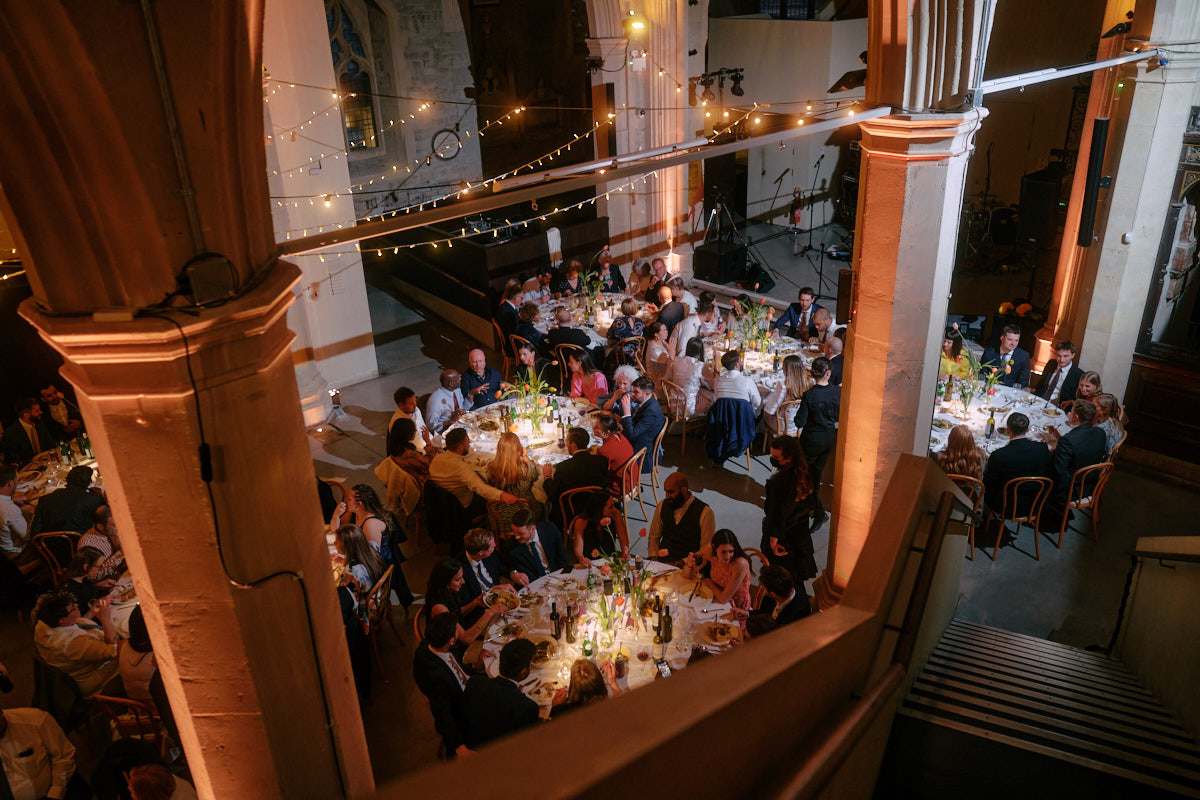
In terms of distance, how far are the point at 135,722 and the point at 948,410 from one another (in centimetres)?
605

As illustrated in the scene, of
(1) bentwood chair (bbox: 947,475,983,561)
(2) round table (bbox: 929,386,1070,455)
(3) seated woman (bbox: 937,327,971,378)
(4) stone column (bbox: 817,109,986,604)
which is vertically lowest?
(1) bentwood chair (bbox: 947,475,983,561)

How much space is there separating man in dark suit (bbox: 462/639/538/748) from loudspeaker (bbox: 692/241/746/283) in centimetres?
912

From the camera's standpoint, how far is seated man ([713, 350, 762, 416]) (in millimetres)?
7211

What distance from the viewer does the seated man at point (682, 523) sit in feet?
17.5

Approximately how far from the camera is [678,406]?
25.7 feet

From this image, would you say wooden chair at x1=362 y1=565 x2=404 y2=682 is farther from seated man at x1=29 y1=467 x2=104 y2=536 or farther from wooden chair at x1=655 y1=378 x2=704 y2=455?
wooden chair at x1=655 y1=378 x2=704 y2=455

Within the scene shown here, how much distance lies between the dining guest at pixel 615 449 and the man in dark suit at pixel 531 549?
0.88m

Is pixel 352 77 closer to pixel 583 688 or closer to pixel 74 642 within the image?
pixel 74 642

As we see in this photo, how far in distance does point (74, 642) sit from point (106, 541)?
2.98 ft

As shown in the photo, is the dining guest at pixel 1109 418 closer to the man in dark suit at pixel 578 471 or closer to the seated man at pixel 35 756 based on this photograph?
the man in dark suit at pixel 578 471

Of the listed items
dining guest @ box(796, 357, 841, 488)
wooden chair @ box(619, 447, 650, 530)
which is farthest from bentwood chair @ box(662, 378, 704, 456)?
dining guest @ box(796, 357, 841, 488)

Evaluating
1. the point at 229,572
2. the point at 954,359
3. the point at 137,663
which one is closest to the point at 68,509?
the point at 137,663

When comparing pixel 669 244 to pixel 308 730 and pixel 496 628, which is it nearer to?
pixel 496 628

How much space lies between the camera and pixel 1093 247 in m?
7.67
